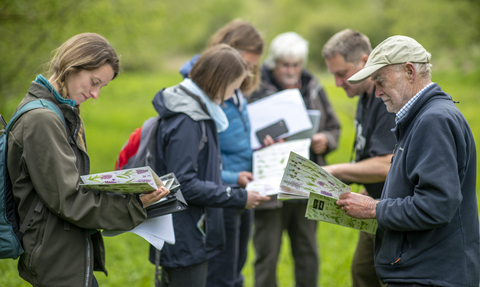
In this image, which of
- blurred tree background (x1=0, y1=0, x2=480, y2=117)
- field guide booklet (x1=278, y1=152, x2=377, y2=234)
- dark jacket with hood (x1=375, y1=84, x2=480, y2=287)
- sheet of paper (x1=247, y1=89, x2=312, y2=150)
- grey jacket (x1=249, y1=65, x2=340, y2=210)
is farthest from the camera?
blurred tree background (x1=0, y1=0, x2=480, y2=117)

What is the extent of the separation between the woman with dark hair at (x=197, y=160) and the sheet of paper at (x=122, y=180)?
0.58m

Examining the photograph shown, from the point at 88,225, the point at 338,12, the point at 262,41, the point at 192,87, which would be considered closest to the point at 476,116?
the point at 262,41

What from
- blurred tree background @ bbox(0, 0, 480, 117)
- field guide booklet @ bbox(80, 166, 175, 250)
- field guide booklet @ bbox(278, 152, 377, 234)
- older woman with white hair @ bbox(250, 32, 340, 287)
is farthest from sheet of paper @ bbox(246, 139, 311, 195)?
blurred tree background @ bbox(0, 0, 480, 117)

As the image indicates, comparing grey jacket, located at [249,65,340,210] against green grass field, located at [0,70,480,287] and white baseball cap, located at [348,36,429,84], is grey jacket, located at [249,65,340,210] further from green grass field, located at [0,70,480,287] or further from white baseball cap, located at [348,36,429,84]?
white baseball cap, located at [348,36,429,84]

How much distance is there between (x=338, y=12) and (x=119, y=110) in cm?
2935

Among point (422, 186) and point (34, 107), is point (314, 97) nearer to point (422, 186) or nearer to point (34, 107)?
point (422, 186)

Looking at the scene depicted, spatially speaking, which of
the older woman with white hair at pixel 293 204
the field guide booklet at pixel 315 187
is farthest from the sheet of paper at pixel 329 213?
the older woman with white hair at pixel 293 204

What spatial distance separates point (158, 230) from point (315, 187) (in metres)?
0.98

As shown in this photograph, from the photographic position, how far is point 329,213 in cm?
239

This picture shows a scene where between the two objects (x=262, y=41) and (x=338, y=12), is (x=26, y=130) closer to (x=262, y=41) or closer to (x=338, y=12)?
(x=262, y=41)

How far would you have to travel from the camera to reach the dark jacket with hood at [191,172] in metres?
2.65

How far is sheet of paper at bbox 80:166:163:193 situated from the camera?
6.60ft

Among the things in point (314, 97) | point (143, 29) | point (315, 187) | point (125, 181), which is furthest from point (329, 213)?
point (143, 29)

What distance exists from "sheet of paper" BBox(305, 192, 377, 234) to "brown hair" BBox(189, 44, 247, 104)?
3.47ft
